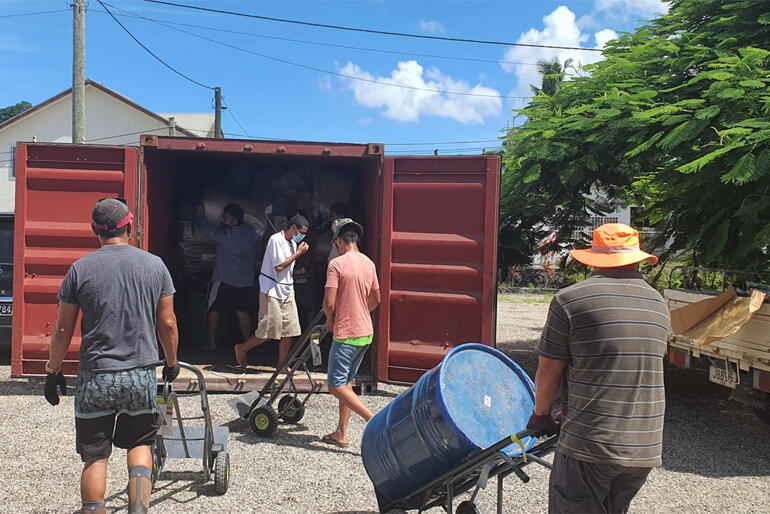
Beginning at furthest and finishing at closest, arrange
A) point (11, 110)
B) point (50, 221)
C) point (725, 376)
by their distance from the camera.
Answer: point (11, 110) < point (50, 221) < point (725, 376)

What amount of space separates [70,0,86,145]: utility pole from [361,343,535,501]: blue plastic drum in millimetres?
10404

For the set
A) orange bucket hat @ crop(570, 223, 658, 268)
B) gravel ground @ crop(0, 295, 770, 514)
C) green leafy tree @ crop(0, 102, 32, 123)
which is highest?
green leafy tree @ crop(0, 102, 32, 123)

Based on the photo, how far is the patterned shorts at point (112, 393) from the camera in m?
3.18

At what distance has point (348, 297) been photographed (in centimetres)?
509

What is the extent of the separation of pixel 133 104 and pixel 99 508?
107 ft

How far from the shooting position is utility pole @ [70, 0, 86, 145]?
1174 cm

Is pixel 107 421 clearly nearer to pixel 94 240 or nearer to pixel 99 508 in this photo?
pixel 99 508

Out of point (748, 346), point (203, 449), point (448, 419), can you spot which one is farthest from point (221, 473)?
point (748, 346)

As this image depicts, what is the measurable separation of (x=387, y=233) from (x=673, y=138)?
2895mm

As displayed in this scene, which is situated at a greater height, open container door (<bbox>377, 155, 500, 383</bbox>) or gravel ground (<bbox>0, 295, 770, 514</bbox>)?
open container door (<bbox>377, 155, 500, 383</bbox>)

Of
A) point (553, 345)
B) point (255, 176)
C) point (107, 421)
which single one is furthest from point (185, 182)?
point (553, 345)

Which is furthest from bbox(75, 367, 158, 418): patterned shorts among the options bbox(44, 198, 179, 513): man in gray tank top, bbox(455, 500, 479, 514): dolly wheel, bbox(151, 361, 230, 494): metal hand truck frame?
bbox(455, 500, 479, 514): dolly wheel

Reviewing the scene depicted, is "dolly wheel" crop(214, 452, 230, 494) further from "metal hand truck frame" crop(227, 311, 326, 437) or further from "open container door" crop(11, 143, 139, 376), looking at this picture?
"open container door" crop(11, 143, 139, 376)

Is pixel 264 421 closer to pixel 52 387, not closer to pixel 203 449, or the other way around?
pixel 203 449
